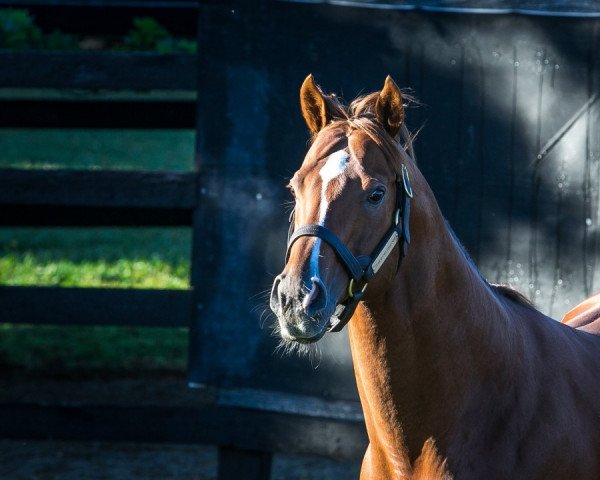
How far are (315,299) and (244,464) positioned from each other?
2897mm

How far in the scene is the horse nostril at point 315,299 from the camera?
106 inches

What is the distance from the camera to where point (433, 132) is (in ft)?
16.4

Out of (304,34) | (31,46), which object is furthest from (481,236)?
(31,46)

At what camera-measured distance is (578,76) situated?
4855 mm

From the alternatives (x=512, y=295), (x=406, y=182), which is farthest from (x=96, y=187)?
(x=406, y=182)

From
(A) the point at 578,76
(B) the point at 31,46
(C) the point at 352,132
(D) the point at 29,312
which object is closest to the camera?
(C) the point at 352,132

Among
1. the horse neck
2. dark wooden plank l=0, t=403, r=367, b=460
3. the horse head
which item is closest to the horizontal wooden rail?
dark wooden plank l=0, t=403, r=367, b=460

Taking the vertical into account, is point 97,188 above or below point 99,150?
above

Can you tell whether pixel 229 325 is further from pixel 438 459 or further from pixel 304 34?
pixel 438 459

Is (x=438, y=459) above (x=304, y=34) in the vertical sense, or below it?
below

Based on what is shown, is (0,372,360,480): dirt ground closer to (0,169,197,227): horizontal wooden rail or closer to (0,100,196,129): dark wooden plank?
(0,169,197,227): horizontal wooden rail

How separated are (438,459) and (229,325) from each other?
223 cm

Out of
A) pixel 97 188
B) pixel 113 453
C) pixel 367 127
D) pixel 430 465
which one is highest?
pixel 367 127

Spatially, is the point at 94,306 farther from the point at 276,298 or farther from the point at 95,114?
the point at 276,298
